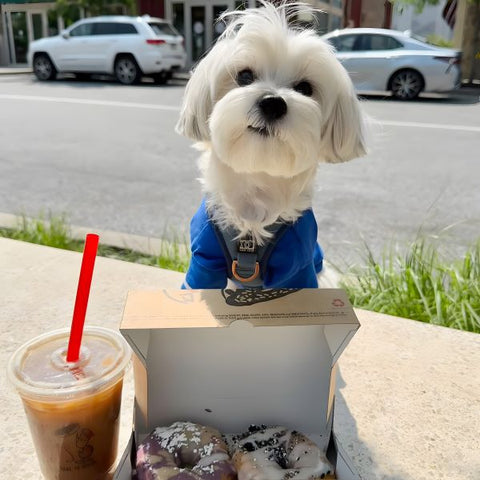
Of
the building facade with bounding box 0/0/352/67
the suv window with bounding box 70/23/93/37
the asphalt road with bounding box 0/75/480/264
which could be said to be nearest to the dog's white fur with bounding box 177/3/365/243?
the asphalt road with bounding box 0/75/480/264

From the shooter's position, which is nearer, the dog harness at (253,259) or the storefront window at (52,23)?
the dog harness at (253,259)

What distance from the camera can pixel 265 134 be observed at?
1.75 m

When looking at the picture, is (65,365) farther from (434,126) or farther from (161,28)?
(161,28)

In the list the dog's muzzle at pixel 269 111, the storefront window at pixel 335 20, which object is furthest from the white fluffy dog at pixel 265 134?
the storefront window at pixel 335 20

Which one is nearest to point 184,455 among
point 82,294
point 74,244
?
point 82,294

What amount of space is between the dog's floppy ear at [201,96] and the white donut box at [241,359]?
789 millimetres

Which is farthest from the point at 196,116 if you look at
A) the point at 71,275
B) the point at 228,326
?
the point at 71,275

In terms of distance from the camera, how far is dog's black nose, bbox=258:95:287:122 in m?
1.71

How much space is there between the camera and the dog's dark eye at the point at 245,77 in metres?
1.94

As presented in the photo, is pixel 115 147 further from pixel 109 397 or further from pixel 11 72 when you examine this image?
pixel 11 72

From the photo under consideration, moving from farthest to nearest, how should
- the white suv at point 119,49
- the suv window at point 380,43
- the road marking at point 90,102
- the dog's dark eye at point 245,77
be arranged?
the white suv at point 119,49
the suv window at point 380,43
the road marking at point 90,102
the dog's dark eye at point 245,77

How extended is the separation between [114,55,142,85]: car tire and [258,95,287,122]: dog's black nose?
545 inches

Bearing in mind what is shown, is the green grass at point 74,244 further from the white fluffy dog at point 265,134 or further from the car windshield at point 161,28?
the car windshield at point 161,28

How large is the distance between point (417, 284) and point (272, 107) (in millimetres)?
1612
